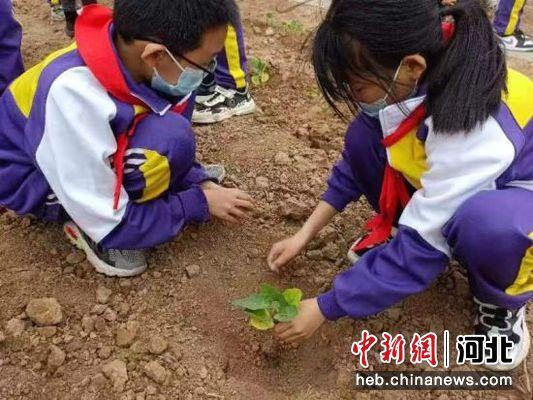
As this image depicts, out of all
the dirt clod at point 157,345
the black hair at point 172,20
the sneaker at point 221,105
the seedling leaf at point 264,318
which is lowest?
A: the dirt clod at point 157,345

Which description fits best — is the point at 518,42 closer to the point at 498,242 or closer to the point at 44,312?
the point at 498,242

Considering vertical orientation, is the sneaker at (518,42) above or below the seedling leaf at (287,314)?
below

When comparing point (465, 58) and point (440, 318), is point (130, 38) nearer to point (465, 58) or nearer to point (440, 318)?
point (465, 58)

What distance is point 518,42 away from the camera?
3.95 m

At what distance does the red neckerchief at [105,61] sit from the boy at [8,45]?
3.31ft

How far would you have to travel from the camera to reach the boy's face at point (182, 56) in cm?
170

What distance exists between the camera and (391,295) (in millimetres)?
1547

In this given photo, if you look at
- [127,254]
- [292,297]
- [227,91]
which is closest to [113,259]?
[127,254]

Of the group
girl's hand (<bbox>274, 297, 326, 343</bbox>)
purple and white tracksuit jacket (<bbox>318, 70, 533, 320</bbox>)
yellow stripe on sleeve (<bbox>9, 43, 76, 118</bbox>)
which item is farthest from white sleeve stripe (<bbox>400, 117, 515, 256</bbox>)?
yellow stripe on sleeve (<bbox>9, 43, 76, 118</bbox>)

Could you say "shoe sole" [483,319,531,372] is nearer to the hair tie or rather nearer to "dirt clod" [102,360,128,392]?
the hair tie

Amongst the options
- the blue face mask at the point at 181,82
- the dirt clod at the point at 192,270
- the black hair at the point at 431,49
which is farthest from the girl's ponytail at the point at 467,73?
the dirt clod at the point at 192,270

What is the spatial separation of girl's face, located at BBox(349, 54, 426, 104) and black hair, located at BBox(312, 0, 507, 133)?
2 centimetres

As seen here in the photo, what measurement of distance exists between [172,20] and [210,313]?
0.85m

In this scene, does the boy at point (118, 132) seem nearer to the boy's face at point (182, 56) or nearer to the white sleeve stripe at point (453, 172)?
the boy's face at point (182, 56)
